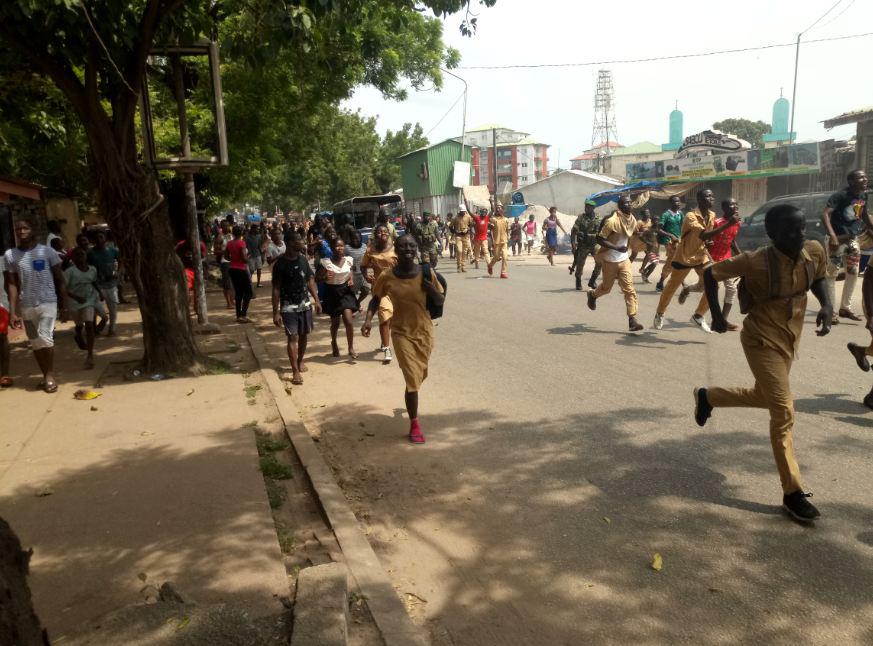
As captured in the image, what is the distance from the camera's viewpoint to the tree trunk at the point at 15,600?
6.95 ft

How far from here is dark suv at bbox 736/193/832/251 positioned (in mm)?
14055

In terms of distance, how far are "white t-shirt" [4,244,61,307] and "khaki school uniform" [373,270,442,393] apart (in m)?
4.20

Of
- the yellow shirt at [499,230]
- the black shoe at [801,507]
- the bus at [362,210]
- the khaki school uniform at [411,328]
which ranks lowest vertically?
the black shoe at [801,507]

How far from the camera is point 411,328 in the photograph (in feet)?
17.9

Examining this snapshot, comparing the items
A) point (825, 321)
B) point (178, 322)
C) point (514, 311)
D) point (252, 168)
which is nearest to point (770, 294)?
point (825, 321)

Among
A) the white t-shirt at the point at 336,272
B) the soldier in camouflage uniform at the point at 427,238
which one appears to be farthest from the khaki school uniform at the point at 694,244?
the soldier in camouflage uniform at the point at 427,238

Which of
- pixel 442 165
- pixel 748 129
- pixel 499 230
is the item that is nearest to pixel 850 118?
pixel 499 230

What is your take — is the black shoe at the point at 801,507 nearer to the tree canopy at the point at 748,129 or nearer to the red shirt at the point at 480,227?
the red shirt at the point at 480,227

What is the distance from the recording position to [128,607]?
306cm

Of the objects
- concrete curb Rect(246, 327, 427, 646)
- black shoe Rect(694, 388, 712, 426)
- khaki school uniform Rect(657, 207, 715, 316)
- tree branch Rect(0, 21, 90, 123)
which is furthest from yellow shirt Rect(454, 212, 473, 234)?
black shoe Rect(694, 388, 712, 426)

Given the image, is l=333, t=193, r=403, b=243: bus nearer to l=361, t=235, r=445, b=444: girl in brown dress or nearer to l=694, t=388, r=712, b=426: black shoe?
l=361, t=235, r=445, b=444: girl in brown dress

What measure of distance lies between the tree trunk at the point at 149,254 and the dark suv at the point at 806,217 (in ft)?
35.8

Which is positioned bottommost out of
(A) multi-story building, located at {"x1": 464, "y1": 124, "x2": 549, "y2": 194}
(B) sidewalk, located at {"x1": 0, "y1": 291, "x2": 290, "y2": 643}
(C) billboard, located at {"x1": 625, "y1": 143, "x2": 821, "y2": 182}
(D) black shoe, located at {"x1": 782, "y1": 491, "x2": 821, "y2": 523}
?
(B) sidewalk, located at {"x1": 0, "y1": 291, "x2": 290, "y2": 643}

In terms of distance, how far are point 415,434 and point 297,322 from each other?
2.79 m
